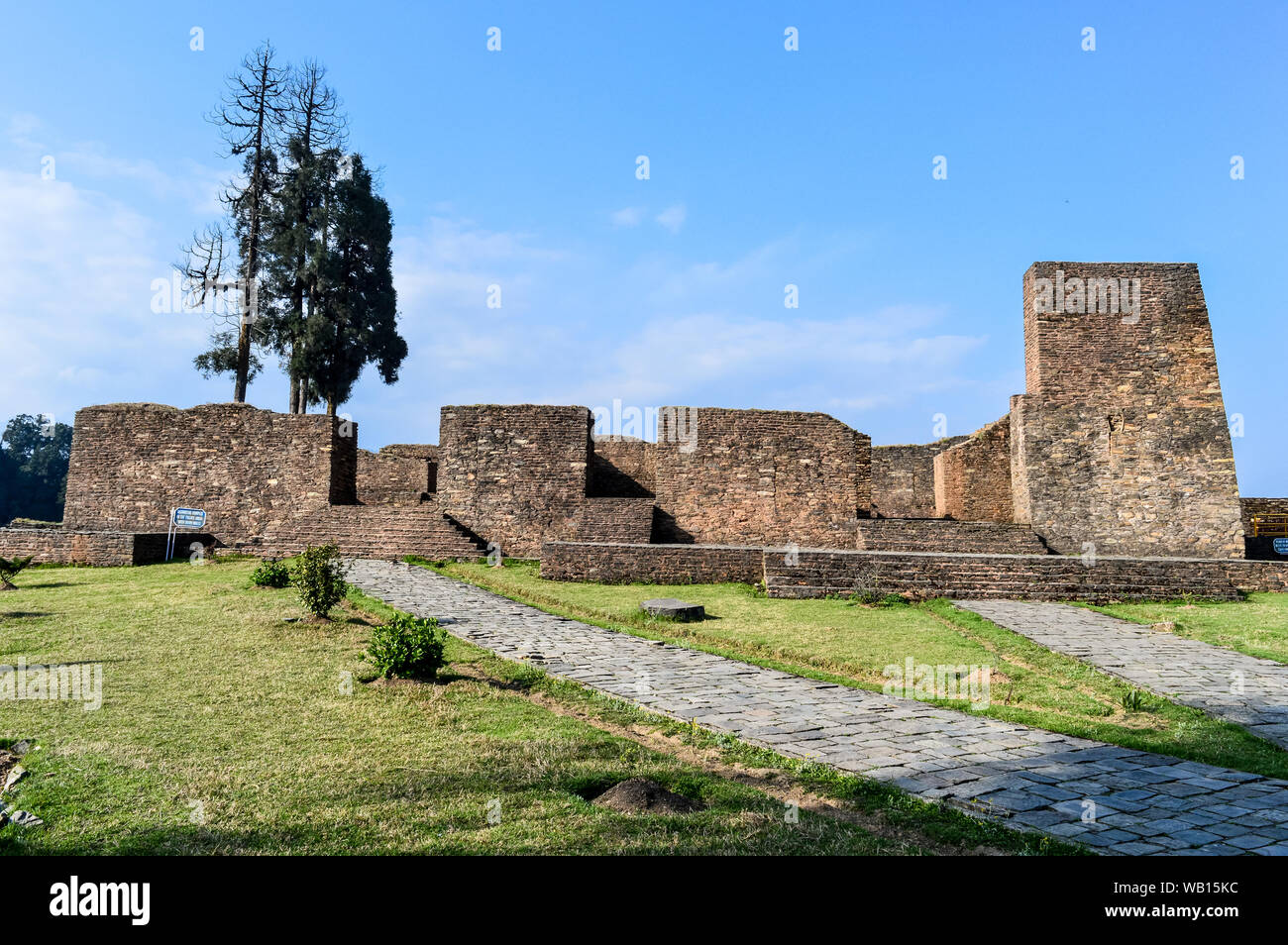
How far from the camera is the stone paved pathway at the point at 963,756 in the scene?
3760 mm

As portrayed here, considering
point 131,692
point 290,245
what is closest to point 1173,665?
point 131,692

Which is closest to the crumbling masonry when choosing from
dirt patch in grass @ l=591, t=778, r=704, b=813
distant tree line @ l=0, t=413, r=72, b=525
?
dirt patch in grass @ l=591, t=778, r=704, b=813

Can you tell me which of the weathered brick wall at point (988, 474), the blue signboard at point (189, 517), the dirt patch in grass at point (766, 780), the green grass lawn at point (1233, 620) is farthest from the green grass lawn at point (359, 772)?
the weathered brick wall at point (988, 474)

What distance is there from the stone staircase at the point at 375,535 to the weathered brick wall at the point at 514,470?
770 millimetres

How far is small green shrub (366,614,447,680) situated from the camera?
705cm

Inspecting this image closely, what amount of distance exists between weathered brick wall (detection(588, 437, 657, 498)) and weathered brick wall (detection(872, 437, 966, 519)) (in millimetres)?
7852

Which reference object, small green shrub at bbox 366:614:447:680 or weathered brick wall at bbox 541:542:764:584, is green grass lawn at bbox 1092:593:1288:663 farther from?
small green shrub at bbox 366:614:447:680

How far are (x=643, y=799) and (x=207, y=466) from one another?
2085 cm

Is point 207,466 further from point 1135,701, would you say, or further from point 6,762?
point 1135,701

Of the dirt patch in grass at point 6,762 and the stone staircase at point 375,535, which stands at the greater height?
the stone staircase at point 375,535

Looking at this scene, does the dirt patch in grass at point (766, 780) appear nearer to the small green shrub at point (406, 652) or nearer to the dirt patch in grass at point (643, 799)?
the dirt patch in grass at point (643, 799)

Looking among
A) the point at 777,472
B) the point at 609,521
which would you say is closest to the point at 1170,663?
the point at 777,472
